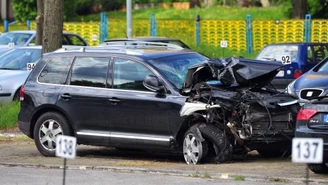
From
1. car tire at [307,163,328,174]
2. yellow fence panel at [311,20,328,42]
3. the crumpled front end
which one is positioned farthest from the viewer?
yellow fence panel at [311,20,328,42]

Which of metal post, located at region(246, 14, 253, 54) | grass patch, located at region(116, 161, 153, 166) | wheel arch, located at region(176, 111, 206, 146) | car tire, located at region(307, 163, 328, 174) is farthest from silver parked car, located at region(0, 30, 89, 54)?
A: car tire, located at region(307, 163, 328, 174)

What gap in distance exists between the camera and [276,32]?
39.4 metres

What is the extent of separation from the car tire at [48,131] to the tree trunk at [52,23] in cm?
517

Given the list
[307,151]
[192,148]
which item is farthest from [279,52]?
[307,151]

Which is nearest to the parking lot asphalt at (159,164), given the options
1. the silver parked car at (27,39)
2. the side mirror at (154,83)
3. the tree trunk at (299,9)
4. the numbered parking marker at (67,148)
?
the side mirror at (154,83)

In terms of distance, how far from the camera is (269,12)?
52.9 meters

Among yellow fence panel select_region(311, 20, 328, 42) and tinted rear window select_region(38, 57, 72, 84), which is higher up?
tinted rear window select_region(38, 57, 72, 84)

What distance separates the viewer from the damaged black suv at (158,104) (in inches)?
508

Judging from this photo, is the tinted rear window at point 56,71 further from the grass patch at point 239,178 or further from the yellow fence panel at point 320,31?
the yellow fence panel at point 320,31

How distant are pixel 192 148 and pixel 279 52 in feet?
39.8

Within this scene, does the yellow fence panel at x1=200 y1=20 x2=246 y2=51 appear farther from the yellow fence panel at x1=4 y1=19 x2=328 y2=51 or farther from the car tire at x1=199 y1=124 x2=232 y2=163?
the car tire at x1=199 y1=124 x2=232 y2=163

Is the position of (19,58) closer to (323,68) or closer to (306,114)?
(323,68)

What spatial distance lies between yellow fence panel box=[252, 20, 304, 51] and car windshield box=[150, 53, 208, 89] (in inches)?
985

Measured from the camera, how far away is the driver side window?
44.9 ft
